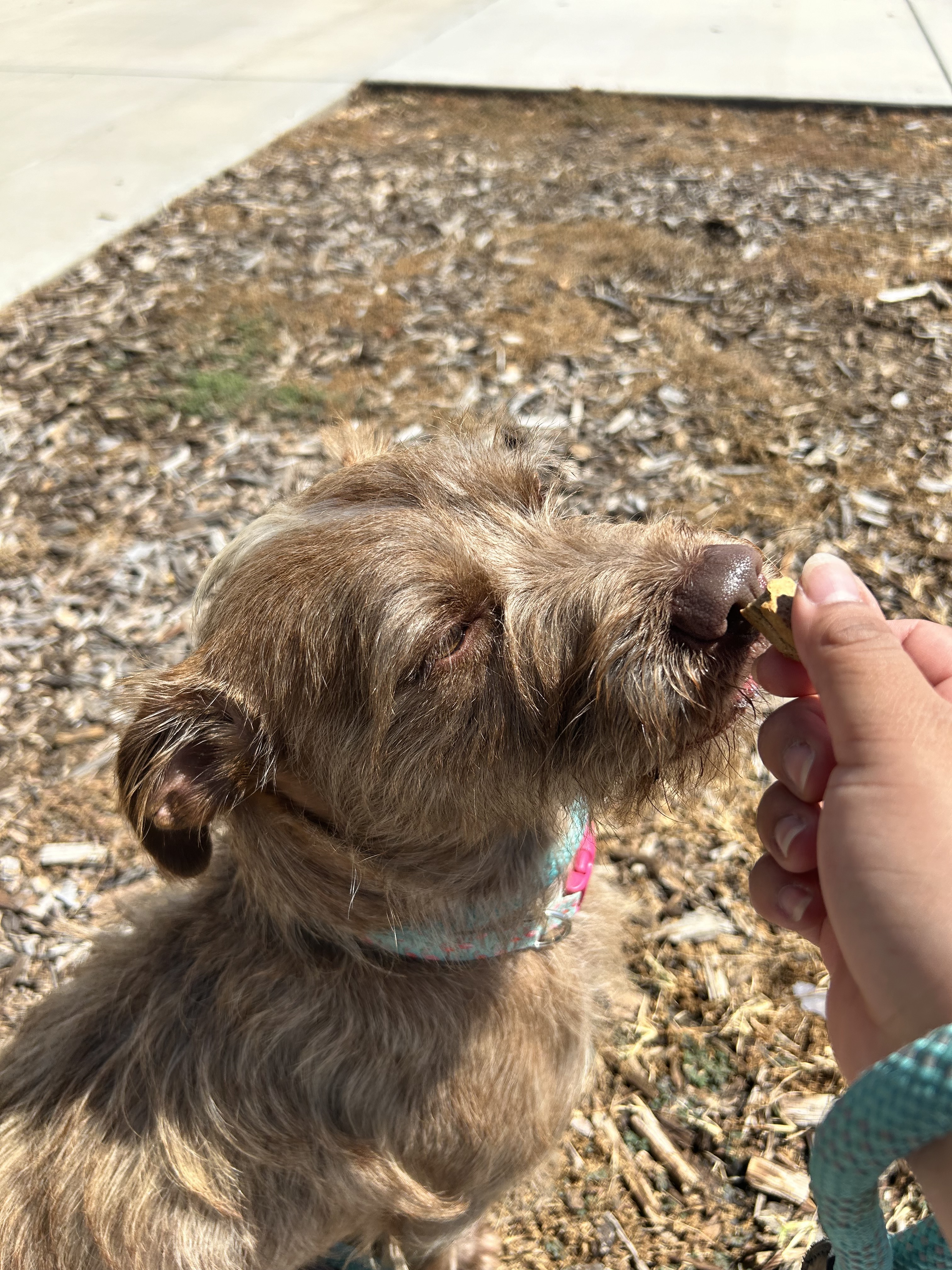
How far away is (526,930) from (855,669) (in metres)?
1.21

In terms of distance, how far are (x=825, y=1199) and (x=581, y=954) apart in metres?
1.42

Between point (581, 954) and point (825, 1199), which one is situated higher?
point (825, 1199)

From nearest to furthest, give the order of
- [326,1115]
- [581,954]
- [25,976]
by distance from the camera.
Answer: [326,1115]
[581,954]
[25,976]

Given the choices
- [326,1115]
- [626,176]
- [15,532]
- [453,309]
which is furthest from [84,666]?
[626,176]

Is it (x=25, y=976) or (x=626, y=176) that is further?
(x=626, y=176)

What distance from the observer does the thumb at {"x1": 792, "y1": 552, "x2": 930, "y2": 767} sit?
168 centimetres

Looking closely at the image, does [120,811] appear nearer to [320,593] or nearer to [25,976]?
[320,593]

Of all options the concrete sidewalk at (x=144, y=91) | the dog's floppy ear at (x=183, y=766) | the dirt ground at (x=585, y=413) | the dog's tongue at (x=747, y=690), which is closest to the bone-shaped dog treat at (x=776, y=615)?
the dog's tongue at (x=747, y=690)

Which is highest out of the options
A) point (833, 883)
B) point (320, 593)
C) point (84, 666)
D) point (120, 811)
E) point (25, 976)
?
point (320, 593)

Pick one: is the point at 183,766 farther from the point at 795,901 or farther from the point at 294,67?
the point at 294,67

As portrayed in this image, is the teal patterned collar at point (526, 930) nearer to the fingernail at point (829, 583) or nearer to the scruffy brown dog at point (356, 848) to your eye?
the scruffy brown dog at point (356, 848)

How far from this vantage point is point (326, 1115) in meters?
2.40

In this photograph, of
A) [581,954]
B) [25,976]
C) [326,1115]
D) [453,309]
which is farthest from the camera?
[453,309]

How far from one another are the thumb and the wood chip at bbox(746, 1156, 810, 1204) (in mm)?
1872
